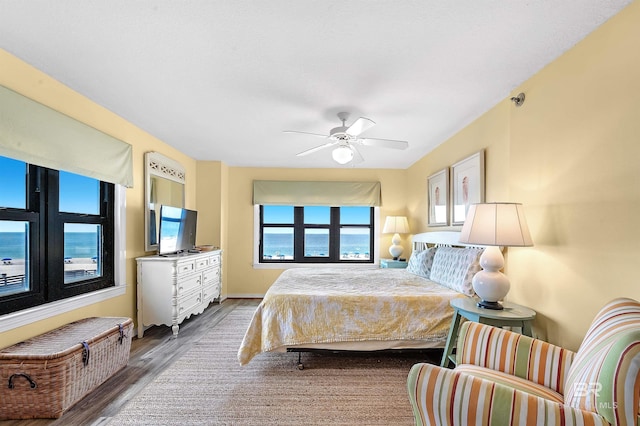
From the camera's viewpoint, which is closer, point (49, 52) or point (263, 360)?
point (49, 52)

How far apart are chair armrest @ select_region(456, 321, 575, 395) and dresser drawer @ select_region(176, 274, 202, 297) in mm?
2900

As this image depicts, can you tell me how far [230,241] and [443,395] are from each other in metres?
4.77

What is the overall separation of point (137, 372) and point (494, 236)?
3.02 m

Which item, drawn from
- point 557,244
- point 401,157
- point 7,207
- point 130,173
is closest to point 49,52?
point 7,207

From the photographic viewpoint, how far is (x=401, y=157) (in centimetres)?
462

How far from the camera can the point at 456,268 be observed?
9.25 feet

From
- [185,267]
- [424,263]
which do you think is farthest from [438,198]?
[185,267]

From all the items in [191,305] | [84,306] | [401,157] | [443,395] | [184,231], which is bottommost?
[191,305]

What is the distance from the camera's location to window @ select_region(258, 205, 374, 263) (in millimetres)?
5527

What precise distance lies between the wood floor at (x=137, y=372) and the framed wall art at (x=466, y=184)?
325 cm

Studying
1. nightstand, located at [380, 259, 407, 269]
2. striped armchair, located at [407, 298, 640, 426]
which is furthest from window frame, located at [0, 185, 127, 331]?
nightstand, located at [380, 259, 407, 269]

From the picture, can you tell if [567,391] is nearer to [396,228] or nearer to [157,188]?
[396,228]

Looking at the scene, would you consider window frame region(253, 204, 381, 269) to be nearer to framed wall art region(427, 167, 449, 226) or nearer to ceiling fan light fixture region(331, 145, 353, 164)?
framed wall art region(427, 167, 449, 226)

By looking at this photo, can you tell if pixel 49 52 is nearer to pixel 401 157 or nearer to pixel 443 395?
pixel 443 395
